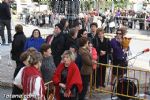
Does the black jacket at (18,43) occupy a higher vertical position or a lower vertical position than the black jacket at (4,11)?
lower

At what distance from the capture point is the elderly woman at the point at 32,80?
6.20 meters

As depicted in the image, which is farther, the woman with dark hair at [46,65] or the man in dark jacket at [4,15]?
the man in dark jacket at [4,15]

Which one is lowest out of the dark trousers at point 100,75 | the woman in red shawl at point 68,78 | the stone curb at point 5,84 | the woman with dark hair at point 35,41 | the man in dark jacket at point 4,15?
the stone curb at point 5,84

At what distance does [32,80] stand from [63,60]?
4.62ft

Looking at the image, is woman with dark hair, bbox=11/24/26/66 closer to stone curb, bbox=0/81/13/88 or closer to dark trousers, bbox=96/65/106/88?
stone curb, bbox=0/81/13/88

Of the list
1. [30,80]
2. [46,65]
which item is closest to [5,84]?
[46,65]

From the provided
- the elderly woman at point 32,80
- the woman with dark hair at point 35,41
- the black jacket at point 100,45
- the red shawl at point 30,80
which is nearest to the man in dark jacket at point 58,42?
the woman with dark hair at point 35,41

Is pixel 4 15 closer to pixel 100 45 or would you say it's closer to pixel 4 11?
pixel 4 11

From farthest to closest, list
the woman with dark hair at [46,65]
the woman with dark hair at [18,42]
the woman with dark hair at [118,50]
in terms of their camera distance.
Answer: the woman with dark hair at [118,50] → the woman with dark hair at [18,42] → the woman with dark hair at [46,65]

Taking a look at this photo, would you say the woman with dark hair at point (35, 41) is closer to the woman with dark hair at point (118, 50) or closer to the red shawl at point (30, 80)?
the woman with dark hair at point (118, 50)

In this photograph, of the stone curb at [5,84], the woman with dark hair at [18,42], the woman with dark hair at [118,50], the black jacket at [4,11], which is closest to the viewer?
the woman with dark hair at [18,42]

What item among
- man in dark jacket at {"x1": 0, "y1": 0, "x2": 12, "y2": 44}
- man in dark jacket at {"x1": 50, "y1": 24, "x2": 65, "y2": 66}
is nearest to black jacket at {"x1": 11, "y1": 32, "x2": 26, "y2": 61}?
man in dark jacket at {"x1": 50, "y1": 24, "x2": 65, "y2": 66}

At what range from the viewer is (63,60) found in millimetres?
7527

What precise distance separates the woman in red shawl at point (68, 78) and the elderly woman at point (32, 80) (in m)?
1.15
